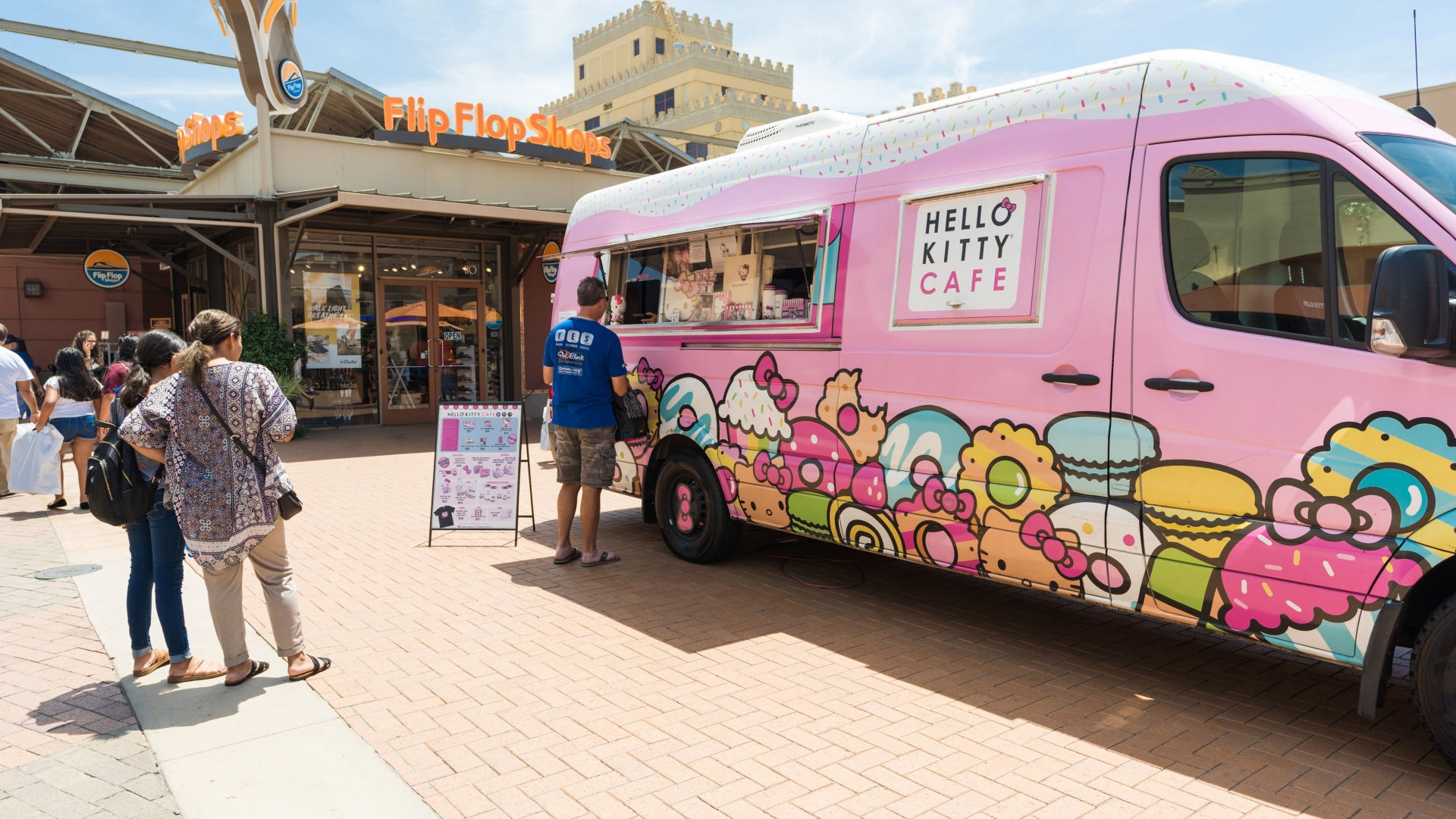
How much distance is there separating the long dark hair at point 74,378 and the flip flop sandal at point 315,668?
5.40 m

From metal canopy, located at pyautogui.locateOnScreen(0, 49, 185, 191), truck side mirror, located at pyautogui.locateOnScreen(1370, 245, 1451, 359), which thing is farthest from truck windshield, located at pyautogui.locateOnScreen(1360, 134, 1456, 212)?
metal canopy, located at pyautogui.locateOnScreen(0, 49, 185, 191)

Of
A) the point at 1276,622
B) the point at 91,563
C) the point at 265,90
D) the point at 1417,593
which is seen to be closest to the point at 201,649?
the point at 91,563

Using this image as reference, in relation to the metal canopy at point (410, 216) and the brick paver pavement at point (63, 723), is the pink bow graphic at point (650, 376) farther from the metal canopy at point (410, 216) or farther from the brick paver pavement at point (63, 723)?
the metal canopy at point (410, 216)

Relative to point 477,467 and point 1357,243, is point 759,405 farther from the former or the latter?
point 1357,243

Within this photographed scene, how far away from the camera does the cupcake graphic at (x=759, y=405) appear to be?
5.41 metres

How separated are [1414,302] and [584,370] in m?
4.46

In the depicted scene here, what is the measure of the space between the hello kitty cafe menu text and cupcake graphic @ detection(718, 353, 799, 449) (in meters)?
2.13

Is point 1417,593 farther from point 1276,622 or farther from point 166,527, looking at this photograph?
point 166,527

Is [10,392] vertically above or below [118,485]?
below

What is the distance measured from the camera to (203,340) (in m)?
4.02

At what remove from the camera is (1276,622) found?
3389mm

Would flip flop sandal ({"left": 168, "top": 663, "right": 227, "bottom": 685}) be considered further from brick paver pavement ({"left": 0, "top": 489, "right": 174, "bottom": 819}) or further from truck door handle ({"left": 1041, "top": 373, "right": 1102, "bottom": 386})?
truck door handle ({"left": 1041, "top": 373, "right": 1102, "bottom": 386})

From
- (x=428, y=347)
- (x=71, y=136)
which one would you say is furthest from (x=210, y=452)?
(x=71, y=136)

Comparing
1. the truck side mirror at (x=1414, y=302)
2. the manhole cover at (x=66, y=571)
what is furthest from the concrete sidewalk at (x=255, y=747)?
the truck side mirror at (x=1414, y=302)
